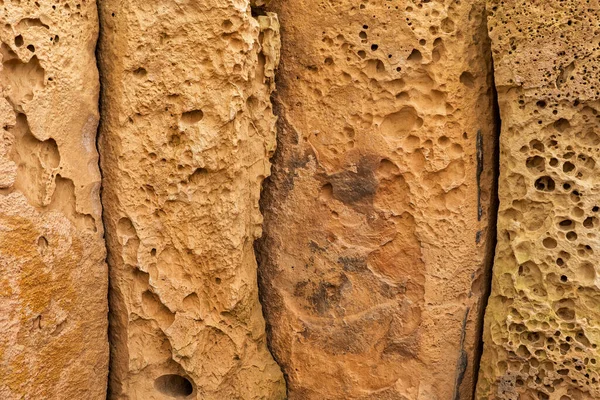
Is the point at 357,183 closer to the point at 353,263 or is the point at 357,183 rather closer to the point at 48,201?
the point at 353,263

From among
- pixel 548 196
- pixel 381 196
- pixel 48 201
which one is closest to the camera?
pixel 48 201

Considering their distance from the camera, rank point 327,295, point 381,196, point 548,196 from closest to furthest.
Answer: point 548,196
point 381,196
point 327,295

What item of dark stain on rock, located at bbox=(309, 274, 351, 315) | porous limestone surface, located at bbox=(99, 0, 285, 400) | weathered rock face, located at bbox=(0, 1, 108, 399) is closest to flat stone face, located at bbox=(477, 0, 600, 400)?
dark stain on rock, located at bbox=(309, 274, 351, 315)

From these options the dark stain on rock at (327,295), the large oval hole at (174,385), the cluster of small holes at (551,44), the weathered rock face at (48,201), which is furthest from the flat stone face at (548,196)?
the weathered rock face at (48,201)

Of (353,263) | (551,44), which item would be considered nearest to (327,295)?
(353,263)

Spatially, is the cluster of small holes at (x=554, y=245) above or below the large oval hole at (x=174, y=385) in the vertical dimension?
above

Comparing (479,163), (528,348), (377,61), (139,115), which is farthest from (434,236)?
(139,115)

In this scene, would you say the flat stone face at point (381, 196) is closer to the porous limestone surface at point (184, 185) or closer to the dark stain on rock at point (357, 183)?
the dark stain on rock at point (357, 183)
